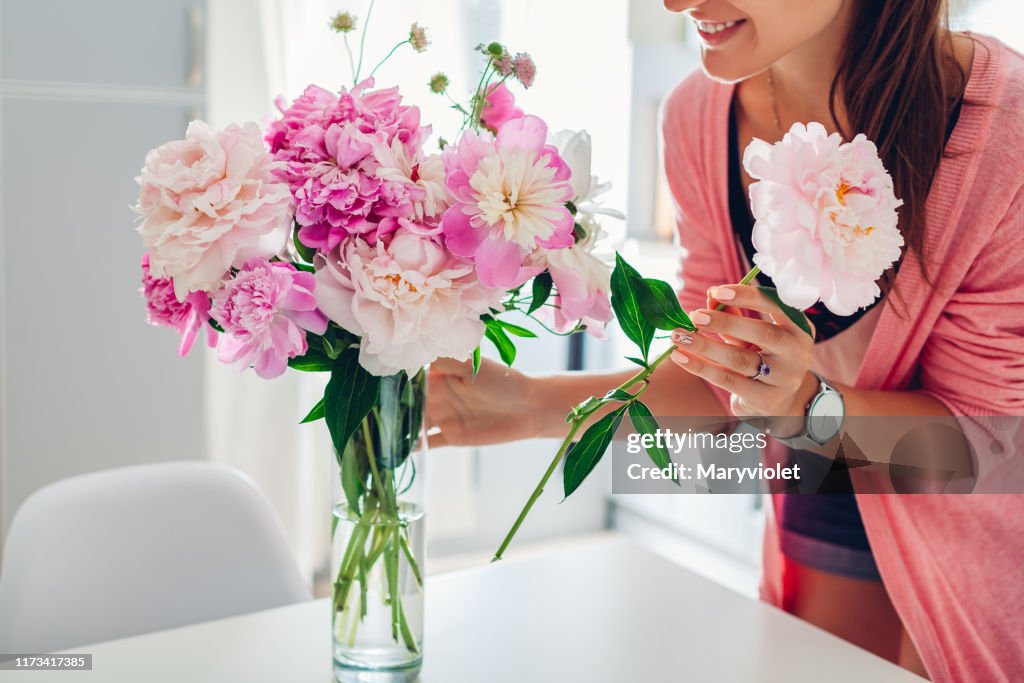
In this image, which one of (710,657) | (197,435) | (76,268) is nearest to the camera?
(710,657)

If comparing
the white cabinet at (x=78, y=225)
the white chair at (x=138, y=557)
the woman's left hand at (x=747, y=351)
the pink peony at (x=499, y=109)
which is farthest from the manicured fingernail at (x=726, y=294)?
the white cabinet at (x=78, y=225)

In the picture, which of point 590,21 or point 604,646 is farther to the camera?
point 590,21

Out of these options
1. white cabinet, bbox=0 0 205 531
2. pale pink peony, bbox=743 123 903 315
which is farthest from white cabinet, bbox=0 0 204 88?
pale pink peony, bbox=743 123 903 315

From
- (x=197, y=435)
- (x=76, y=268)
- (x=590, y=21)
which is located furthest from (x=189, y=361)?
(x=590, y=21)

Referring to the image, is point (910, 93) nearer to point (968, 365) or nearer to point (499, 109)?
point (968, 365)

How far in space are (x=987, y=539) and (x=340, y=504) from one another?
27.7 inches

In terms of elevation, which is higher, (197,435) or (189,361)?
(189,361)

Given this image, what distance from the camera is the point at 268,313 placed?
0.64 meters

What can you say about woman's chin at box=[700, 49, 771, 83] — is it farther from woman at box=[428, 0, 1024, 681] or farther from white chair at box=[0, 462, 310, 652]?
white chair at box=[0, 462, 310, 652]

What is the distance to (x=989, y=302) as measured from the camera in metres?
0.98

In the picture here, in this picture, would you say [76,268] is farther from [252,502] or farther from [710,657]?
Answer: [710,657]

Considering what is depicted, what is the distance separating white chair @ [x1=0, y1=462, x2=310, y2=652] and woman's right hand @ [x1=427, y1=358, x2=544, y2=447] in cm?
32

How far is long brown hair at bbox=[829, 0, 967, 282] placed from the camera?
99cm

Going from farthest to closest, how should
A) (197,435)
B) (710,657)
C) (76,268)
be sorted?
(197,435), (76,268), (710,657)
